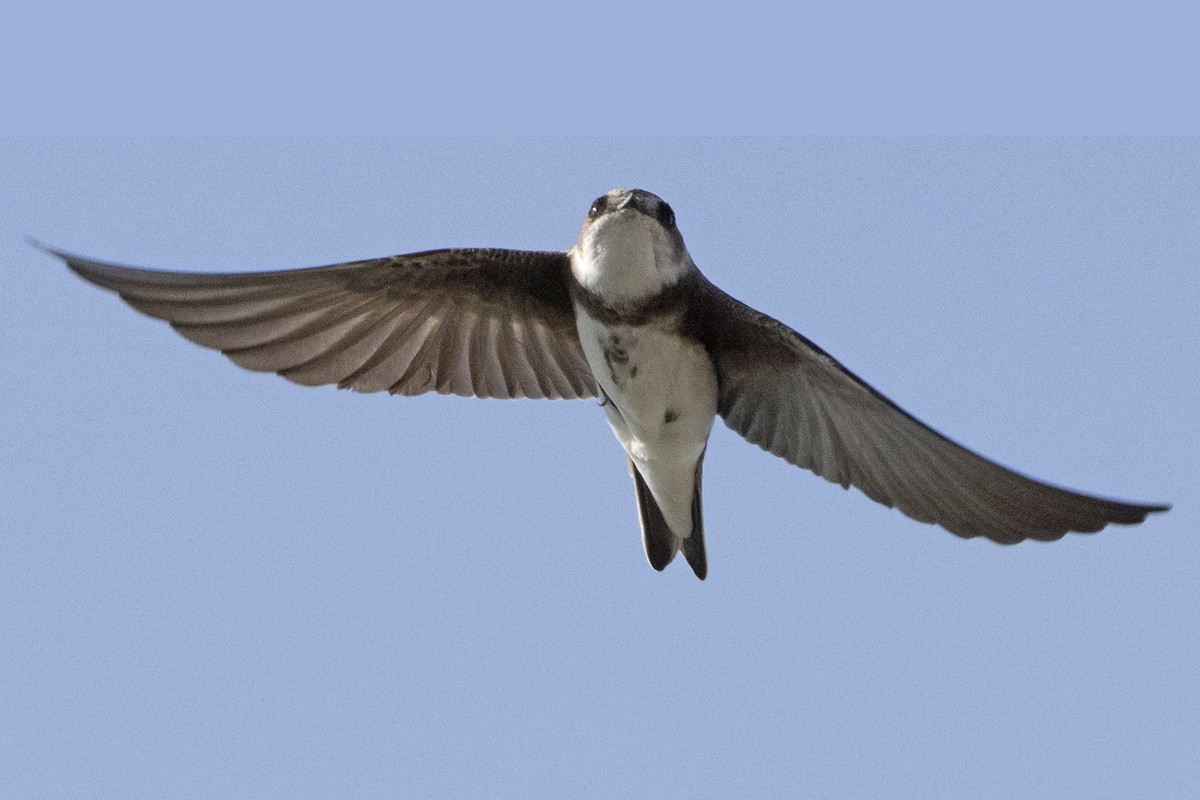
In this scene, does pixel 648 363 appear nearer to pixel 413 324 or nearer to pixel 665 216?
pixel 665 216

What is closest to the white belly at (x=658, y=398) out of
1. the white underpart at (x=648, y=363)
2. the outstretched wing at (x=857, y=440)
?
the white underpart at (x=648, y=363)

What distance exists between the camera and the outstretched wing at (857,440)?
6.77 m

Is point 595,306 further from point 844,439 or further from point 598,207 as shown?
point 844,439

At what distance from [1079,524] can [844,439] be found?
1.07m

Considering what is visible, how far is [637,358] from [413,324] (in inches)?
46.3

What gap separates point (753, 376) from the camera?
279 inches

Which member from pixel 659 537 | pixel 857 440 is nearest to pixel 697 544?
pixel 659 537

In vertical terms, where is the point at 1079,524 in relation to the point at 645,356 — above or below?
below

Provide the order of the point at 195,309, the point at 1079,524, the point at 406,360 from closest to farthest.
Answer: the point at 195,309 → the point at 1079,524 → the point at 406,360

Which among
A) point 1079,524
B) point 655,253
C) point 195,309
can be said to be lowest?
point 1079,524

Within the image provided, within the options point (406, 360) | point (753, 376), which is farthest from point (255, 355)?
point (753, 376)

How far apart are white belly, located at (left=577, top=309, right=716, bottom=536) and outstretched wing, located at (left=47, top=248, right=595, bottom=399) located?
0.39 m

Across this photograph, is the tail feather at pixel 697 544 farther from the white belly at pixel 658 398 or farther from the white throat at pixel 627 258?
the white throat at pixel 627 258

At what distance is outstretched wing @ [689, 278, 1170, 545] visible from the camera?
677 cm
